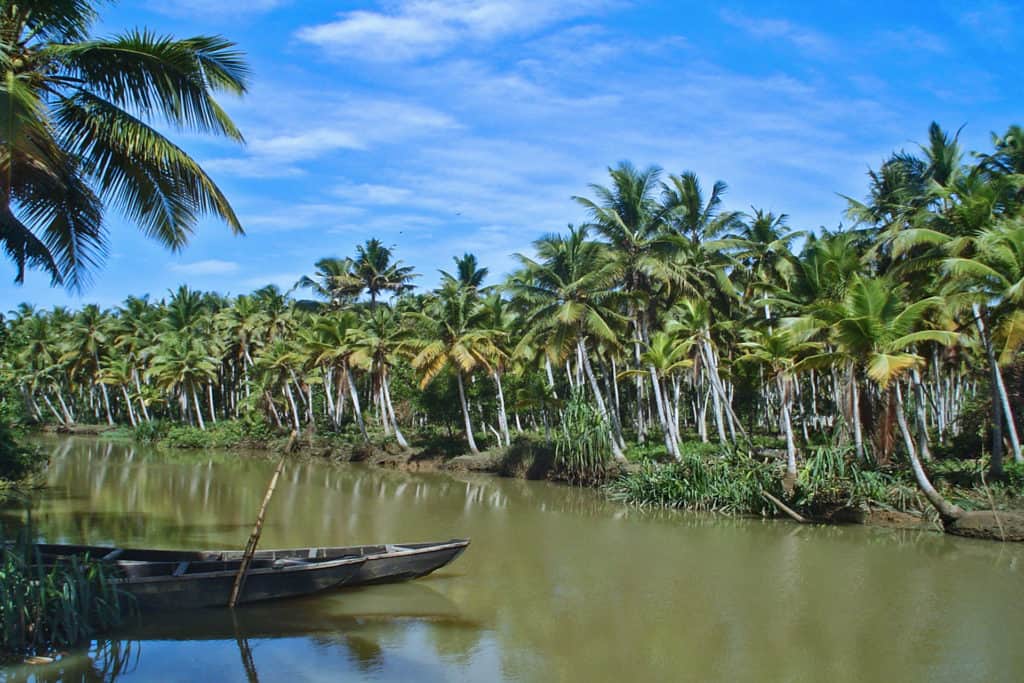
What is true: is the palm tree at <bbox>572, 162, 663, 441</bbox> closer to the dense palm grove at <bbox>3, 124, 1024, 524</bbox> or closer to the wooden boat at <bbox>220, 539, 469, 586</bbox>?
the dense palm grove at <bbox>3, 124, 1024, 524</bbox>

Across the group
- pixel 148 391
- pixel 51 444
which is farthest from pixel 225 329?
pixel 51 444

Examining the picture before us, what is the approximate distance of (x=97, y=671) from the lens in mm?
8383

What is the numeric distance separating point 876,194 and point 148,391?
42.6 m

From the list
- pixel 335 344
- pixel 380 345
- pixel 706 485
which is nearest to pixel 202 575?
pixel 706 485

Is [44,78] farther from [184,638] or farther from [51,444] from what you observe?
[51,444]

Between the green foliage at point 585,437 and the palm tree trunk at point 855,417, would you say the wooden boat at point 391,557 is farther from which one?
the green foliage at point 585,437

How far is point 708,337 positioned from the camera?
24031 mm

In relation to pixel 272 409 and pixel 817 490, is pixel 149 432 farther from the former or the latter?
pixel 817 490

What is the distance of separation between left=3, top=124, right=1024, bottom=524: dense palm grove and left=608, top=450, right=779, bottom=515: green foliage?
2.94 ft

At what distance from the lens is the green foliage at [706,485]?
18.8 metres

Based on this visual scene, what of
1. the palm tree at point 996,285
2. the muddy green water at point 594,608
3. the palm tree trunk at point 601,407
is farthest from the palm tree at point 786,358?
the palm tree trunk at point 601,407

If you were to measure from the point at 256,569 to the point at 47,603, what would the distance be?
2531 millimetres

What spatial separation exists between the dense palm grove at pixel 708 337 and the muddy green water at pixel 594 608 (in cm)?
396

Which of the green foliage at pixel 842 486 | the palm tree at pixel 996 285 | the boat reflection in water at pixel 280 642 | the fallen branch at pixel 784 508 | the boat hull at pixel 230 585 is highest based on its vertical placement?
the palm tree at pixel 996 285
